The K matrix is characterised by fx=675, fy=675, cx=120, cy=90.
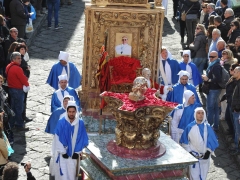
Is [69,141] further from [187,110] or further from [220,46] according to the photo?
[220,46]

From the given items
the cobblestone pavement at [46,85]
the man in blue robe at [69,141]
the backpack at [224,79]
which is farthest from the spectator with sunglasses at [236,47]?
the man in blue robe at [69,141]

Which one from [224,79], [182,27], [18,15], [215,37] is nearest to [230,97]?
[224,79]

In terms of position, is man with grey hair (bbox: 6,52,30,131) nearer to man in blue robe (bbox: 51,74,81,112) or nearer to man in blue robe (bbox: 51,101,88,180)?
man in blue robe (bbox: 51,74,81,112)

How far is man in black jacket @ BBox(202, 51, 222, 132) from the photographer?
48.7 feet

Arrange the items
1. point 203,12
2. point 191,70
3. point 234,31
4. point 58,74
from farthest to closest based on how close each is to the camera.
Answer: point 203,12
point 234,31
point 191,70
point 58,74

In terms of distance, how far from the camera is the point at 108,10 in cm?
1303

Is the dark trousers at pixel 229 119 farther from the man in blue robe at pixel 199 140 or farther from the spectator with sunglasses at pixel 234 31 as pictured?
the spectator with sunglasses at pixel 234 31

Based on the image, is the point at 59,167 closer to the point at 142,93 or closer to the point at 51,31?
the point at 142,93

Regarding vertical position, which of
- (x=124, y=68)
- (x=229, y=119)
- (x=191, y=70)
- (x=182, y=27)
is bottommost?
(x=229, y=119)

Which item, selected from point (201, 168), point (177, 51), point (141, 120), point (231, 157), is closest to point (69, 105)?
point (141, 120)

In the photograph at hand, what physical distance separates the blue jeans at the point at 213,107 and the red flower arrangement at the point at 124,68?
8.15ft

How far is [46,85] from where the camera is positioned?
17.3 meters

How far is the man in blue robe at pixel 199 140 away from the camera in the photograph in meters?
12.1

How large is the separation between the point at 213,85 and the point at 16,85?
170 inches
